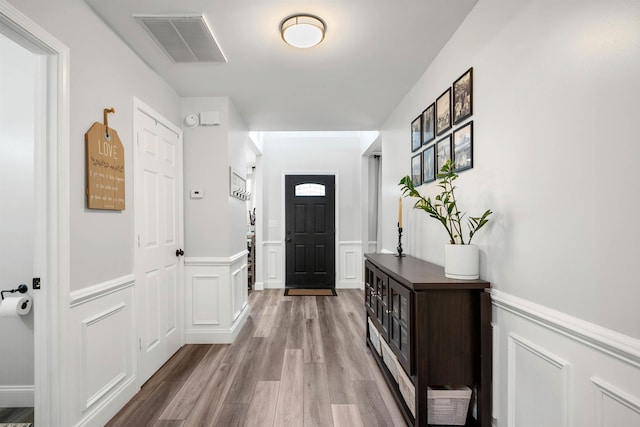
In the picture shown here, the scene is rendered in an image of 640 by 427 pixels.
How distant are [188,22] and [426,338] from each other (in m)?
2.31

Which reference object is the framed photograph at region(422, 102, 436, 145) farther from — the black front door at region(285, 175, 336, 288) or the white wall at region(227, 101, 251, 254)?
the black front door at region(285, 175, 336, 288)

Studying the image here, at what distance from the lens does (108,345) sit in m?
1.92

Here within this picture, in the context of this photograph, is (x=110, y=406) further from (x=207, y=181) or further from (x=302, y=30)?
(x=302, y=30)

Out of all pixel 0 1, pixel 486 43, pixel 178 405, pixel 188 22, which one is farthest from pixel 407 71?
pixel 178 405

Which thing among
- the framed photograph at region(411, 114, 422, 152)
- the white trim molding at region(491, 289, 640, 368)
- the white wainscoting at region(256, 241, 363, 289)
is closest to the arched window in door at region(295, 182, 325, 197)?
the white wainscoting at region(256, 241, 363, 289)

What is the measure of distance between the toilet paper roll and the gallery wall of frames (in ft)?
9.04

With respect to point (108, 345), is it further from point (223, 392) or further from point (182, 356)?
point (182, 356)

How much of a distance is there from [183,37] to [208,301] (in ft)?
7.72

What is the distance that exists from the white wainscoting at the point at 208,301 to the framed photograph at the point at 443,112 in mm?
2313

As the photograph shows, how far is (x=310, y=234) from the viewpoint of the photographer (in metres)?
5.59

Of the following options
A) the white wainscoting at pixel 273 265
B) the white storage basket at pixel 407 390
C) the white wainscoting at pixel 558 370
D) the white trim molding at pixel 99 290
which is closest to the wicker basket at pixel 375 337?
the white storage basket at pixel 407 390

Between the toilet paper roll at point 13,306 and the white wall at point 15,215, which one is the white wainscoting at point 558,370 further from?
the white wall at point 15,215

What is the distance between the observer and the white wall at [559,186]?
954 mm

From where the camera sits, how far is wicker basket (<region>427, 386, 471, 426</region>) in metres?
1.67
